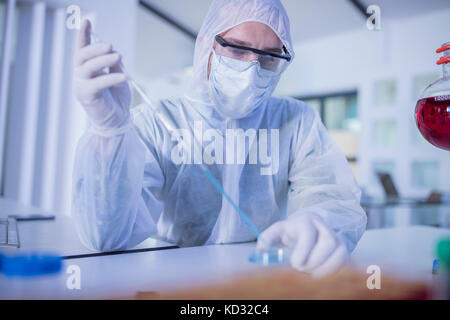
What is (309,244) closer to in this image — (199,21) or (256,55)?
(256,55)

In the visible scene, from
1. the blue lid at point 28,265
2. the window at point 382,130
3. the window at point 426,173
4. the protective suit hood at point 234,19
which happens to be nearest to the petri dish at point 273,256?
the blue lid at point 28,265

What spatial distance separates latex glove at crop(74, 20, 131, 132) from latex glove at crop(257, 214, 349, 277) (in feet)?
1.13

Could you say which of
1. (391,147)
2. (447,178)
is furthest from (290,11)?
(447,178)

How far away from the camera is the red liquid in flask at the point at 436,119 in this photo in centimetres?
70

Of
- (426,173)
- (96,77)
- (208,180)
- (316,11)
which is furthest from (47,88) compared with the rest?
(426,173)

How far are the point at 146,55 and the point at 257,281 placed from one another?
69 cm

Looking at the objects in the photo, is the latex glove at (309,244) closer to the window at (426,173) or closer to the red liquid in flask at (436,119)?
the red liquid in flask at (436,119)

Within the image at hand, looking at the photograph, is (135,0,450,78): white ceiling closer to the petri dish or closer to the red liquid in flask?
the red liquid in flask

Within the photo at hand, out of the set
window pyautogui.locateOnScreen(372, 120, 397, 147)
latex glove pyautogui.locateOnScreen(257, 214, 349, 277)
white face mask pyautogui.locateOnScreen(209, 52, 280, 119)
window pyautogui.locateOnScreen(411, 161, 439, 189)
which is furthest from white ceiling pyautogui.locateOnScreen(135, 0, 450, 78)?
window pyautogui.locateOnScreen(372, 120, 397, 147)

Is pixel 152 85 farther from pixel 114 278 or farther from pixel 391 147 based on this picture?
pixel 391 147

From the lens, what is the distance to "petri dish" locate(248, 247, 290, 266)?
59cm

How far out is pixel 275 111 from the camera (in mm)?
937

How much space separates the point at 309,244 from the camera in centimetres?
55

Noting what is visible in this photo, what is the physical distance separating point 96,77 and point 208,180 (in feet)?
1.15
